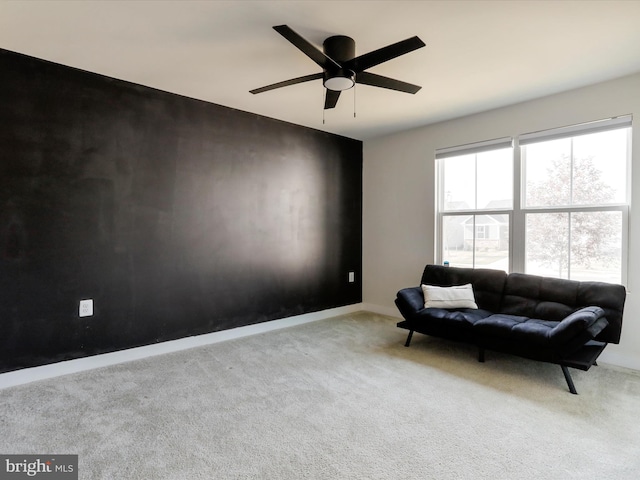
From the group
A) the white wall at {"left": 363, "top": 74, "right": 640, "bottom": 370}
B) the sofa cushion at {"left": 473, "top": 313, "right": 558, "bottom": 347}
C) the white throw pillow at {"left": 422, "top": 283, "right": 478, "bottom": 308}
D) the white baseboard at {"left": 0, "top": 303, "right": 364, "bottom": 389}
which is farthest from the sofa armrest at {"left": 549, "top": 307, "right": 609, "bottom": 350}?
the white baseboard at {"left": 0, "top": 303, "right": 364, "bottom": 389}

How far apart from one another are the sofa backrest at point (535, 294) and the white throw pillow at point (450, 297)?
0.43 ft

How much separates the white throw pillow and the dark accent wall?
1568mm

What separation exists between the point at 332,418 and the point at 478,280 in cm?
227

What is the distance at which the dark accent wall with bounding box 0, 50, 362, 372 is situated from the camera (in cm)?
262

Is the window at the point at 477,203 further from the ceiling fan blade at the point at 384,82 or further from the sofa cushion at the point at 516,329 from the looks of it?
the ceiling fan blade at the point at 384,82

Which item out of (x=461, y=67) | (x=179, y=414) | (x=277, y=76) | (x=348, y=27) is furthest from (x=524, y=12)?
(x=179, y=414)

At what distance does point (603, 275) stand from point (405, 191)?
2.29m

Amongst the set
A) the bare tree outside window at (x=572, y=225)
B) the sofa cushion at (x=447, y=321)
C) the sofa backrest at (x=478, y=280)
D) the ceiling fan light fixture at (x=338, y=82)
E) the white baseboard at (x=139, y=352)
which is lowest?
the white baseboard at (x=139, y=352)

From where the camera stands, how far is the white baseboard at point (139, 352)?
2.62 meters

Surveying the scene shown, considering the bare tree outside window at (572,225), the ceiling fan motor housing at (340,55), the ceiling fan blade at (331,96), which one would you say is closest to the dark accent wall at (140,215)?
the ceiling fan blade at (331,96)

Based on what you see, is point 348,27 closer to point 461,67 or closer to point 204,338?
point 461,67

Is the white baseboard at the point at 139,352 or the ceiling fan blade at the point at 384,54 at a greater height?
the ceiling fan blade at the point at 384,54

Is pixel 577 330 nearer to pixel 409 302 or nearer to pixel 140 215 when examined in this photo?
pixel 409 302

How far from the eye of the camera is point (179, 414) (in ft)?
7.15
